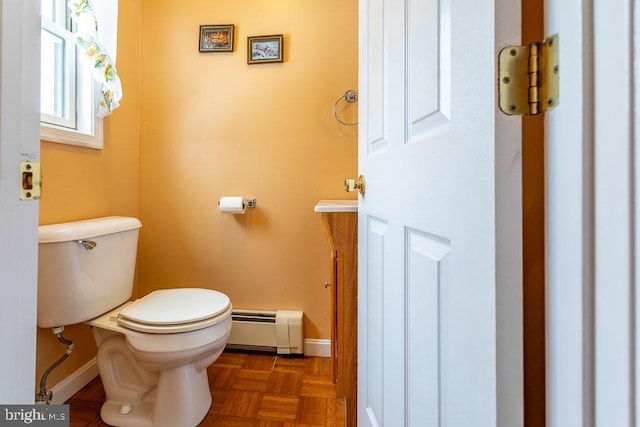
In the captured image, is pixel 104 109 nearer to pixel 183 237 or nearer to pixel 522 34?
pixel 183 237

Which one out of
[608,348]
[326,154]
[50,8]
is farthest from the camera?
[326,154]

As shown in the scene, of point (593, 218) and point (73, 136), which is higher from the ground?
point (73, 136)

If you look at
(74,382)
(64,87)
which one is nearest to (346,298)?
(74,382)

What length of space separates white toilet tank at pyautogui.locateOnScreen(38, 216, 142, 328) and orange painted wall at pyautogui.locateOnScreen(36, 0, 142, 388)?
0.17 meters

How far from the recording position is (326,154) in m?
1.67

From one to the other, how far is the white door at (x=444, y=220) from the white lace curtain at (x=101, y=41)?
121cm

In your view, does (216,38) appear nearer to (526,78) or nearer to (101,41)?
(101,41)

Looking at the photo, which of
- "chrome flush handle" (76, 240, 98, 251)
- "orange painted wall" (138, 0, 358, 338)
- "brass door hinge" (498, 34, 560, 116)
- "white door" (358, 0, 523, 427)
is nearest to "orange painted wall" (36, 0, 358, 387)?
"orange painted wall" (138, 0, 358, 338)

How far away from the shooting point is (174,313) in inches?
44.8

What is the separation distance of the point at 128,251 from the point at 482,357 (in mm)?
1453

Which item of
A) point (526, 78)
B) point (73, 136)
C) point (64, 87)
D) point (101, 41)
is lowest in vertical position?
point (526, 78)

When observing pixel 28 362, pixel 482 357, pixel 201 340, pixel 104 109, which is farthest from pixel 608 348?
pixel 104 109

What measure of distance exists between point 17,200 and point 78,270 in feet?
2.47

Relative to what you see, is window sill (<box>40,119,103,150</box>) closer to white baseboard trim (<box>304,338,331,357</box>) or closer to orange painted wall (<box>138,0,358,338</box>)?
orange painted wall (<box>138,0,358,338</box>)
